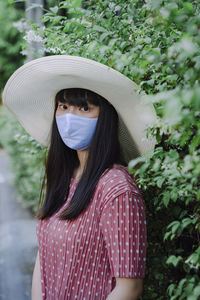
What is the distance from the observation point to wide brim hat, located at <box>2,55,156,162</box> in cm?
181

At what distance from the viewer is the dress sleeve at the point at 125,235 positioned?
1640mm

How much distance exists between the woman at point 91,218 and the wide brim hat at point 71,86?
1.4 inches

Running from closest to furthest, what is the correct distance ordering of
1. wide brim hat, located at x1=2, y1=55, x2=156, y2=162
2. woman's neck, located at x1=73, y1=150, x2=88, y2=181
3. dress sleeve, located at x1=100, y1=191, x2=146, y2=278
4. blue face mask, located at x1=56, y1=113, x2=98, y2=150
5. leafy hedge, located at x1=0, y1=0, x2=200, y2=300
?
leafy hedge, located at x1=0, y1=0, x2=200, y2=300 < dress sleeve, located at x1=100, y1=191, x2=146, y2=278 < wide brim hat, located at x1=2, y1=55, x2=156, y2=162 < blue face mask, located at x1=56, y1=113, x2=98, y2=150 < woman's neck, located at x1=73, y1=150, x2=88, y2=181

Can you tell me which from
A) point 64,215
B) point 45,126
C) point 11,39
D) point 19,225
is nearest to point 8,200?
point 19,225

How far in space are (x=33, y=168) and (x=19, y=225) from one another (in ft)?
3.22

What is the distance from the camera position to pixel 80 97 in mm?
1973

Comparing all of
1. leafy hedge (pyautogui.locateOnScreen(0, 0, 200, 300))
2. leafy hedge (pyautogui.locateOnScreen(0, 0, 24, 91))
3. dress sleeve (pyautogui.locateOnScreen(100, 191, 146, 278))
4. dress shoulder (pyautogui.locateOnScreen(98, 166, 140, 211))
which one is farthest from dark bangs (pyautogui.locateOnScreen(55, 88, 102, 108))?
leafy hedge (pyautogui.locateOnScreen(0, 0, 24, 91))

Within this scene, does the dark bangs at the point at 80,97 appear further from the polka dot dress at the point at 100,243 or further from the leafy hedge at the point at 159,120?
the polka dot dress at the point at 100,243

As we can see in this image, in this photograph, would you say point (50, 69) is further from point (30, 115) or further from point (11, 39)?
point (11, 39)

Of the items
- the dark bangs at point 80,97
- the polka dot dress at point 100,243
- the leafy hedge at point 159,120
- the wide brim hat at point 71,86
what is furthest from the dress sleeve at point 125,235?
the dark bangs at point 80,97

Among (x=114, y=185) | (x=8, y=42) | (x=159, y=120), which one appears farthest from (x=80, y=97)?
(x=8, y=42)

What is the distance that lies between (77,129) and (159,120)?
597 mm

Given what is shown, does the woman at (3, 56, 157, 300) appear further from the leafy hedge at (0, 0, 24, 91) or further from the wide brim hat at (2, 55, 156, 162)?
the leafy hedge at (0, 0, 24, 91)

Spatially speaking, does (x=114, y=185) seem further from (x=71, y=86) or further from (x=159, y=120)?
(x=71, y=86)
